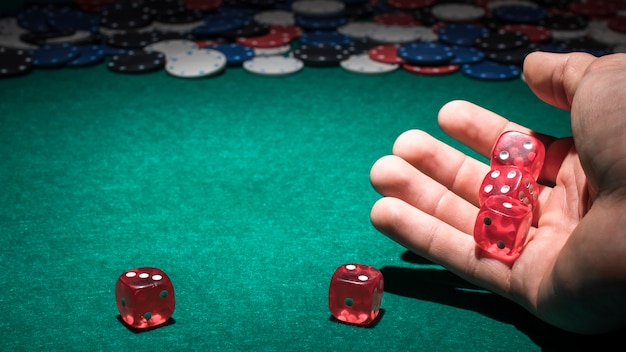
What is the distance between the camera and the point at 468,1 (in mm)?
4160

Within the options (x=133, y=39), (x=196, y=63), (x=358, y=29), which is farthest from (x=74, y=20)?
(x=358, y=29)

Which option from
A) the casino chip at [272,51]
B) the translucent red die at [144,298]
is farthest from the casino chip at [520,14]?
the translucent red die at [144,298]

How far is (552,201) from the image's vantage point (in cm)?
186

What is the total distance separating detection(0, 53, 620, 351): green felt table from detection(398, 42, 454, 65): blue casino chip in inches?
5.1

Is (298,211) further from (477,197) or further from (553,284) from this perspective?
(553,284)

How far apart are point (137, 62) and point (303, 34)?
82cm

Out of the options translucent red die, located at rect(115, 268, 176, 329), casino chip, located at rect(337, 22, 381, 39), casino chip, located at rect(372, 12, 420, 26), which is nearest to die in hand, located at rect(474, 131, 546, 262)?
translucent red die, located at rect(115, 268, 176, 329)

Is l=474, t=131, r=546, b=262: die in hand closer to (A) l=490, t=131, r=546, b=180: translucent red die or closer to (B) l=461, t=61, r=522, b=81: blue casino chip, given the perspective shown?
(A) l=490, t=131, r=546, b=180: translucent red die

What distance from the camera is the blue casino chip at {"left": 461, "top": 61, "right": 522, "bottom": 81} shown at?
3.15 m

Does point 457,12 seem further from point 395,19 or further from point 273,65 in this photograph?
point 273,65

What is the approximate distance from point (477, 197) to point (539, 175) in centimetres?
17

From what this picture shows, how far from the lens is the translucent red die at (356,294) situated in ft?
5.43

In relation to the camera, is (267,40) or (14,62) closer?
(14,62)

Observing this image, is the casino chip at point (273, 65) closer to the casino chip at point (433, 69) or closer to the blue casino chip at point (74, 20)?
the casino chip at point (433, 69)
